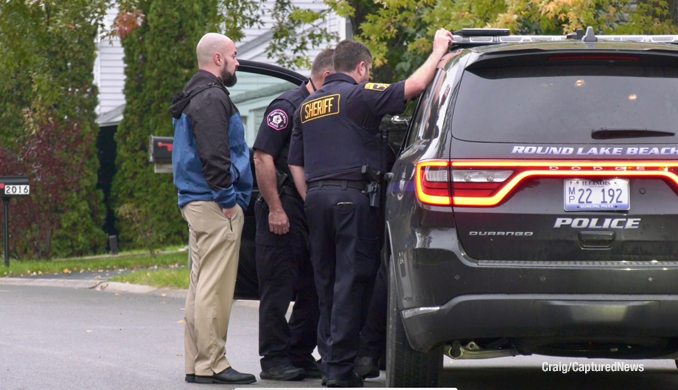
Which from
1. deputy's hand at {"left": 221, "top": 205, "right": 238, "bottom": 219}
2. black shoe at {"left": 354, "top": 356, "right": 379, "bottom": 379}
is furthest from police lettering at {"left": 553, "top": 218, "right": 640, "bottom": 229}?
deputy's hand at {"left": 221, "top": 205, "right": 238, "bottom": 219}

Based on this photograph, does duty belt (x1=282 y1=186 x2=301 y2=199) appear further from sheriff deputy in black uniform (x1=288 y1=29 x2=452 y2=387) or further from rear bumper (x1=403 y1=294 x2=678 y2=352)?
rear bumper (x1=403 y1=294 x2=678 y2=352)

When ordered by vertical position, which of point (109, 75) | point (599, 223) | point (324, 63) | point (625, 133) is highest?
point (109, 75)

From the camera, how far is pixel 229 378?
6.61 metres

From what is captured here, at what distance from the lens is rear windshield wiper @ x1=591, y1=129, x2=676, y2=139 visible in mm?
4711

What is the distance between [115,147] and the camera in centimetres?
2305

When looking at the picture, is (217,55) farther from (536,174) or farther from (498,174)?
(536,174)

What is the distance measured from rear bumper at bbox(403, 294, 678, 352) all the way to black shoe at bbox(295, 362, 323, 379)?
8.12 ft

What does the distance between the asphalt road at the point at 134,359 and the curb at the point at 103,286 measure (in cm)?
133

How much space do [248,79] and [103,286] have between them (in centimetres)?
682

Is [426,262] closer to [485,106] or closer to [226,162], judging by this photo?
[485,106]

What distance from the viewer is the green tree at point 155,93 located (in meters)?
20.2

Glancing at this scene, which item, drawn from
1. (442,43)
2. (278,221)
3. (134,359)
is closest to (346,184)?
(278,221)

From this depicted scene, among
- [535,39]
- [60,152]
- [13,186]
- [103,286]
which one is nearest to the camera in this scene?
[535,39]

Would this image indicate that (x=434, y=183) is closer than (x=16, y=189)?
Yes
